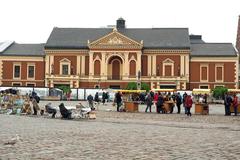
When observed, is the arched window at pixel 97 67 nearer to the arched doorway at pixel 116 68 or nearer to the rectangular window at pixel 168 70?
the arched doorway at pixel 116 68

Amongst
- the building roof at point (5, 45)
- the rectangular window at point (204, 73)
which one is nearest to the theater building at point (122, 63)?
the rectangular window at point (204, 73)

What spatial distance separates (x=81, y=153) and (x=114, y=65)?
72.0 metres

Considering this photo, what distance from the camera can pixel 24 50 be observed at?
8531 cm

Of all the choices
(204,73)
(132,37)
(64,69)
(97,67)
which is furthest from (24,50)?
(204,73)

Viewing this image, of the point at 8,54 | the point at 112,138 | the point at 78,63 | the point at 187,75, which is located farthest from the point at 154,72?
the point at 112,138

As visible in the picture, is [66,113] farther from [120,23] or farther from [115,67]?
[120,23]

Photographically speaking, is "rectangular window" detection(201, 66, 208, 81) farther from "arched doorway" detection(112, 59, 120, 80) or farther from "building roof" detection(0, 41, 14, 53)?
"building roof" detection(0, 41, 14, 53)

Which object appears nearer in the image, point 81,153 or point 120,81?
point 81,153

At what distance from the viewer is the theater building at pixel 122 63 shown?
80.5 meters

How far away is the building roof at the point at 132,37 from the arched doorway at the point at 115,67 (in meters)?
4.61

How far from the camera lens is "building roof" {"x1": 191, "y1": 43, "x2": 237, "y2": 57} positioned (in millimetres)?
80625

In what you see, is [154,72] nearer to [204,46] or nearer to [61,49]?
[204,46]

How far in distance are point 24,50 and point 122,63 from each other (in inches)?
679

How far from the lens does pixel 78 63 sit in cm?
8262
